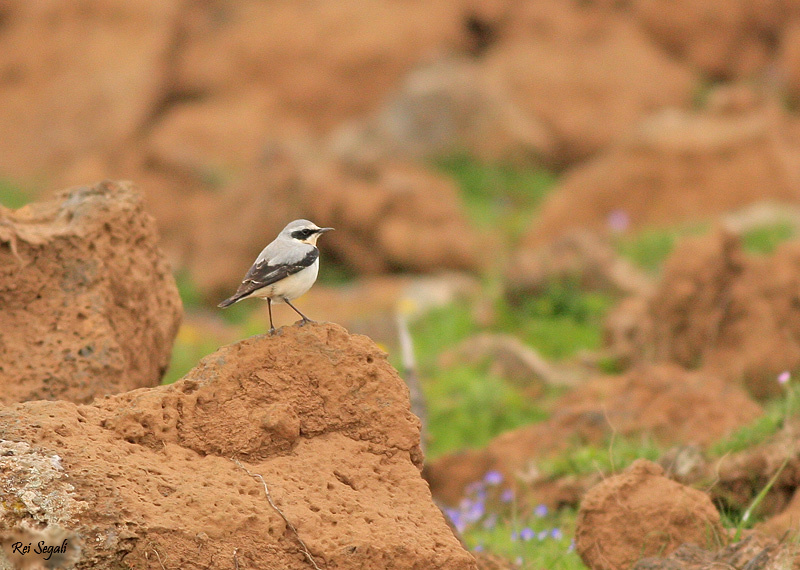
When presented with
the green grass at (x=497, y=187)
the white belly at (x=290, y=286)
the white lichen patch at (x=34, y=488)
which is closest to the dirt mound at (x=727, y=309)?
the white belly at (x=290, y=286)

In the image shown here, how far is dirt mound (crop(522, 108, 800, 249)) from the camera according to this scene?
16.8m

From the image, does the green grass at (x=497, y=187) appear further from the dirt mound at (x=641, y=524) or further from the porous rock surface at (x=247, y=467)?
the porous rock surface at (x=247, y=467)

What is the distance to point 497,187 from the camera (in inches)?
778

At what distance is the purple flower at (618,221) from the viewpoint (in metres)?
16.4

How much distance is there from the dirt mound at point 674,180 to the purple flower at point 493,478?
8754 millimetres

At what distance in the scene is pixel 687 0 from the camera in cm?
2275

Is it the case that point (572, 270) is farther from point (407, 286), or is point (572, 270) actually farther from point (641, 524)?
point (641, 524)

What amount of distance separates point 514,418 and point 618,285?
3.24 meters

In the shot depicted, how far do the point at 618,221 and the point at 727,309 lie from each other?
6687 millimetres

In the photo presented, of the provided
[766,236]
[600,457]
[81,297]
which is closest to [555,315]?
[766,236]

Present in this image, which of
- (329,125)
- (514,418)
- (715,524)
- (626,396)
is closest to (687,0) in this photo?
(329,125)

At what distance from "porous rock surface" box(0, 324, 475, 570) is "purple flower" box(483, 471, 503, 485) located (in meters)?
2.80

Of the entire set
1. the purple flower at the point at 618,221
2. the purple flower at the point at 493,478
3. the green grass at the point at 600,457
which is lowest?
the green grass at the point at 600,457

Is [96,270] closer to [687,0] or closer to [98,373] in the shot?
[98,373]
